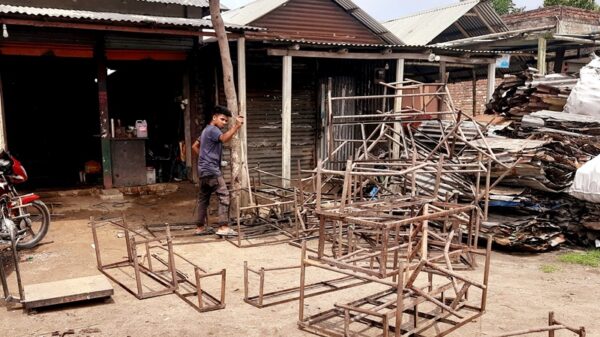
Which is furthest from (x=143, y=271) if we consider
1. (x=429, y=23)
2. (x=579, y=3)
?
(x=579, y=3)

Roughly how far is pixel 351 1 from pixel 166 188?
24.6 feet

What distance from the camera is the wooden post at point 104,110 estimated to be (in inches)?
384

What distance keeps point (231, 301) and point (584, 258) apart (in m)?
4.85

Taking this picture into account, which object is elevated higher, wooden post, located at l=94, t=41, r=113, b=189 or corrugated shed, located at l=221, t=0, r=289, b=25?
corrugated shed, located at l=221, t=0, r=289, b=25

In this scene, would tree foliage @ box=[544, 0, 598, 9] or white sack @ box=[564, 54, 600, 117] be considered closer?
white sack @ box=[564, 54, 600, 117]

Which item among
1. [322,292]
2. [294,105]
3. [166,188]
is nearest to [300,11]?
[294,105]

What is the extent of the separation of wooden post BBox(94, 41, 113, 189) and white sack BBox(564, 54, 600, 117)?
8.71 meters

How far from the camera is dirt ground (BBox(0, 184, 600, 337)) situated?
434 centimetres

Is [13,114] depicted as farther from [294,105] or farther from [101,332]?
[101,332]

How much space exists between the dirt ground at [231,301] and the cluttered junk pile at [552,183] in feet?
1.28

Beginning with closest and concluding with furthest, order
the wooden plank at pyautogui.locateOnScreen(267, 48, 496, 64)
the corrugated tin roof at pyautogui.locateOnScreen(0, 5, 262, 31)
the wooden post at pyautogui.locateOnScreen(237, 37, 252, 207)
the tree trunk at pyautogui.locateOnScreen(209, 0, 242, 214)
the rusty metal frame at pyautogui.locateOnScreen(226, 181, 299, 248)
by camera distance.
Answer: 1. the rusty metal frame at pyautogui.locateOnScreen(226, 181, 299, 248)
2. the corrugated tin roof at pyautogui.locateOnScreen(0, 5, 262, 31)
3. the tree trunk at pyautogui.locateOnScreen(209, 0, 242, 214)
4. the wooden post at pyautogui.locateOnScreen(237, 37, 252, 207)
5. the wooden plank at pyautogui.locateOnScreen(267, 48, 496, 64)

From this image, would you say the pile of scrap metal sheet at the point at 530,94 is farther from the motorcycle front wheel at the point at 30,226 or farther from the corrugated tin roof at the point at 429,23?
the motorcycle front wheel at the point at 30,226

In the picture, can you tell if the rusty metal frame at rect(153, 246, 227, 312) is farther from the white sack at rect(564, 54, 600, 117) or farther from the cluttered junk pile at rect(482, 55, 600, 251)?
the white sack at rect(564, 54, 600, 117)

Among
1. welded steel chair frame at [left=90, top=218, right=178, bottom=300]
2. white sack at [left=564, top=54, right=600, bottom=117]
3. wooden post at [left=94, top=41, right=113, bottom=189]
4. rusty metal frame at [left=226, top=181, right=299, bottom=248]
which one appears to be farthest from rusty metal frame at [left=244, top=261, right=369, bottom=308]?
wooden post at [left=94, top=41, right=113, bottom=189]
